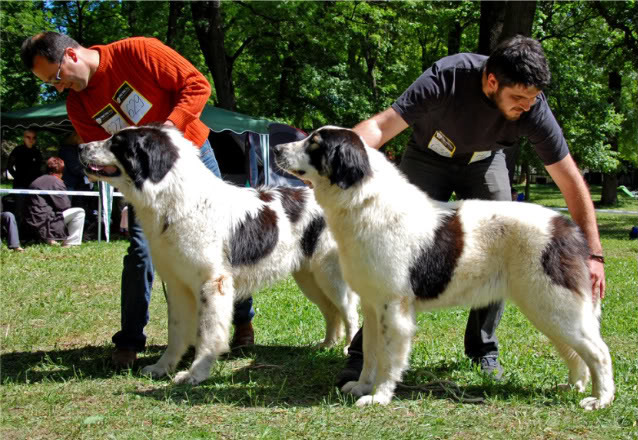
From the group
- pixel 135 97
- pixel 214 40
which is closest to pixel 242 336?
pixel 135 97

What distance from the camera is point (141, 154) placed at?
3.79 meters

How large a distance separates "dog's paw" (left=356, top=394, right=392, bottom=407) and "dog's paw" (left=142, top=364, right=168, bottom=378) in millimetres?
1453

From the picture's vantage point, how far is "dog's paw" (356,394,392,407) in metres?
3.39

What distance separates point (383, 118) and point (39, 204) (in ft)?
28.8

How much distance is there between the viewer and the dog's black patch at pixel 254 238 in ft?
13.5

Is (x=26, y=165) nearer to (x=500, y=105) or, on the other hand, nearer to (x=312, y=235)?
(x=312, y=235)

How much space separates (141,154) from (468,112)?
2062mm

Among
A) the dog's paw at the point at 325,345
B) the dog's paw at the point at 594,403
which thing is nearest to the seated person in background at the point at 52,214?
the dog's paw at the point at 325,345

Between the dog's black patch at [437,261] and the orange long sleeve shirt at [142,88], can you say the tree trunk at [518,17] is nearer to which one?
the orange long sleeve shirt at [142,88]

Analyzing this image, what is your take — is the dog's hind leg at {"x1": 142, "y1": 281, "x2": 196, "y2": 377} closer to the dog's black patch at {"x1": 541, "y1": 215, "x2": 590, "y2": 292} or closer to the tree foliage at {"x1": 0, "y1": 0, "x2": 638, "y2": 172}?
the dog's black patch at {"x1": 541, "y1": 215, "x2": 590, "y2": 292}

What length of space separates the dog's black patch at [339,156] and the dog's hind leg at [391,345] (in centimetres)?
75

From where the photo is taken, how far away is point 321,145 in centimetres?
331

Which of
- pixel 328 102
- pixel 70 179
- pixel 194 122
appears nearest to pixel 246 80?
pixel 328 102

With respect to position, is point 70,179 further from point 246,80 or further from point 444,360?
point 246,80
